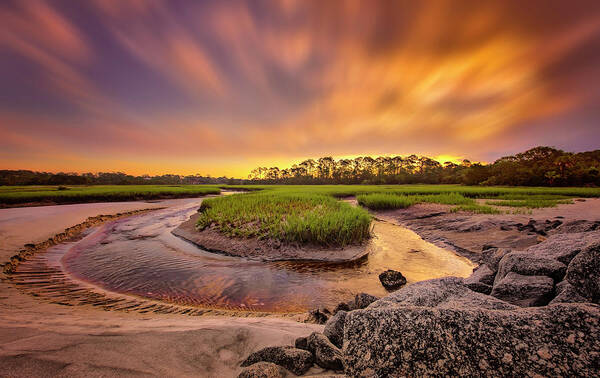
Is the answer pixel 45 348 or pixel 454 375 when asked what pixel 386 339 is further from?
pixel 45 348

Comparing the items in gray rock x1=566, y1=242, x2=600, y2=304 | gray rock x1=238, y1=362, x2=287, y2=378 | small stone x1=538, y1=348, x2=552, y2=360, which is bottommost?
gray rock x1=238, y1=362, x2=287, y2=378

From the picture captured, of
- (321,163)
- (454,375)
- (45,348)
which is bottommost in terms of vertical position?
(45,348)

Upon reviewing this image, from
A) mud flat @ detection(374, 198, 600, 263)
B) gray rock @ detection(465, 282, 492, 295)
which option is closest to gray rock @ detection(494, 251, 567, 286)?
gray rock @ detection(465, 282, 492, 295)

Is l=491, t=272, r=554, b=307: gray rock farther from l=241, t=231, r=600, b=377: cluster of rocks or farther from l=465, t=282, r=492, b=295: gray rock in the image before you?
l=465, t=282, r=492, b=295: gray rock

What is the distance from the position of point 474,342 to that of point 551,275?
2.19m

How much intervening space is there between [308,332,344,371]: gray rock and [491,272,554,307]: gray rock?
2123 millimetres

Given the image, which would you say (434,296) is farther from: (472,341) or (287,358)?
(287,358)

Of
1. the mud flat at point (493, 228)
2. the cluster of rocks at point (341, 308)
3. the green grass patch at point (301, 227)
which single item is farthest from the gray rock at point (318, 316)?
the mud flat at point (493, 228)

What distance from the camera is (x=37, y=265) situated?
6469 millimetres

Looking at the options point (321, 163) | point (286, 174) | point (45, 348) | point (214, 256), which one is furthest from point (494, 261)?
point (286, 174)

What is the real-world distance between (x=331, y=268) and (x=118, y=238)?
9887 millimetres

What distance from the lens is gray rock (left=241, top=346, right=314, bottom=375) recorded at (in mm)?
1903

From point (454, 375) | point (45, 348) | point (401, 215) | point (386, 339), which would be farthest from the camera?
point (401, 215)

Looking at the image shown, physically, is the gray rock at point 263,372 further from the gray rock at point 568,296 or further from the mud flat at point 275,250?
the mud flat at point 275,250
